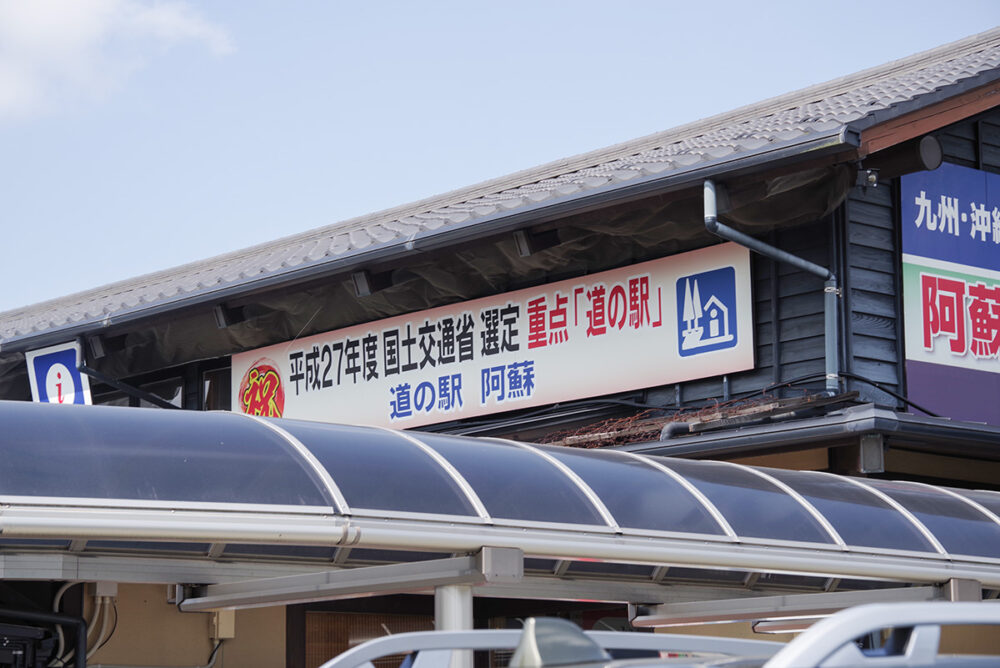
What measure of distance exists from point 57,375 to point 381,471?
9895 mm

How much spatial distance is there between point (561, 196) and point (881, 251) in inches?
106

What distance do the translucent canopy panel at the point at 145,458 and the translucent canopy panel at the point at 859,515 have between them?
3.45 m

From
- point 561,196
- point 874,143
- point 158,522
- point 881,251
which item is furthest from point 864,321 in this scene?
point 158,522

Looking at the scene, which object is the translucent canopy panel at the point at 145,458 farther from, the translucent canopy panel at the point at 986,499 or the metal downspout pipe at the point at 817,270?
the translucent canopy panel at the point at 986,499

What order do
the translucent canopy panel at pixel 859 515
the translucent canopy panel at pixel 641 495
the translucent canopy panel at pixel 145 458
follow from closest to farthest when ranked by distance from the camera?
the translucent canopy panel at pixel 145 458 → the translucent canopy panel at pixel 641 495 → the translucent canopy panel at pixel 859 515

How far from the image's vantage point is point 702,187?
36.2 ft

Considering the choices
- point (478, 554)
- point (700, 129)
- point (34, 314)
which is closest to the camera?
point (478, 554)

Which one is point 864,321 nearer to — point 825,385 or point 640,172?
point 825,385

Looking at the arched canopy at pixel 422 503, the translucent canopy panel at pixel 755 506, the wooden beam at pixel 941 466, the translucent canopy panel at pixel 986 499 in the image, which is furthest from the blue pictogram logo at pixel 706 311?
the translucent canopy panel at pixel 755 506

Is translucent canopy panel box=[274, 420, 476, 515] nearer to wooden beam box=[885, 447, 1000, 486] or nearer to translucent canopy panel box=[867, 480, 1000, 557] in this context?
translucent canopy panel box=[867, 480, 1000, 557]

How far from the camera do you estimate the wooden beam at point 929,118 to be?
10711mm

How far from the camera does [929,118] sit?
445 inches

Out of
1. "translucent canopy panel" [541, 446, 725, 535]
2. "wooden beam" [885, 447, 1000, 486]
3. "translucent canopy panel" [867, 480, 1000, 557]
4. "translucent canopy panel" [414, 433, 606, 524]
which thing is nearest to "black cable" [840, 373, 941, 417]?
"wooden beam" [885, 447, 1000, 486]

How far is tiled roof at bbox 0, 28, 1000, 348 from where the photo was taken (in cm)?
1095
